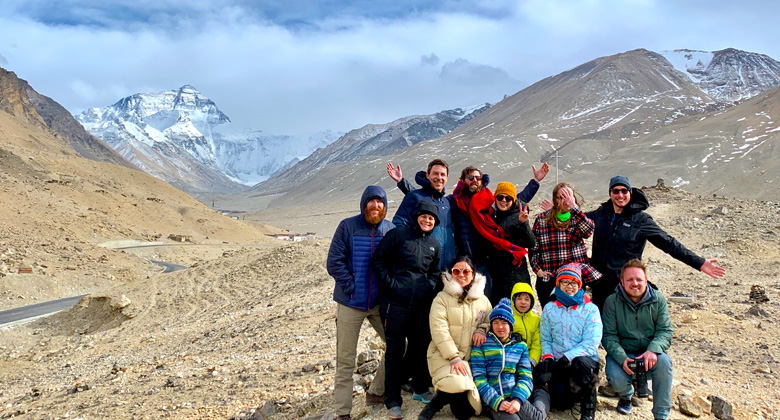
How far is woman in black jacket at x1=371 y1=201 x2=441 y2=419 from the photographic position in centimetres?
532

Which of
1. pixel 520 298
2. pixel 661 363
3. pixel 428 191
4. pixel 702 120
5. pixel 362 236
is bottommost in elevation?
pixel 661 363

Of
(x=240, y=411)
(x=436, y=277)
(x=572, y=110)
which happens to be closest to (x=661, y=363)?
(x=436, y=277)

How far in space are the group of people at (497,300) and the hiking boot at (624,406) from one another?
0.01 m

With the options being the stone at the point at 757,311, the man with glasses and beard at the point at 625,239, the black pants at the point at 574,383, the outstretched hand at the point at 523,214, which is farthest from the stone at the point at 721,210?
the black pants at the point at 574,383

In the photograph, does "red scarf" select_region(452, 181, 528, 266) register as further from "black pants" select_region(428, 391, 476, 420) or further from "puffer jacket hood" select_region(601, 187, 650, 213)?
"black pants" select_region(428, 391, 476, 420)

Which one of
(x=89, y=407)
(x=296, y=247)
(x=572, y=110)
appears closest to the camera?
(x=89, y=407)

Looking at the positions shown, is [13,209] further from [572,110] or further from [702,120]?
[572,110]

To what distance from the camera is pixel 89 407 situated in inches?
332

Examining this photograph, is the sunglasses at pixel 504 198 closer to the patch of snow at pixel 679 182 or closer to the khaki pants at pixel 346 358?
the khaki pants at pixel 346 358

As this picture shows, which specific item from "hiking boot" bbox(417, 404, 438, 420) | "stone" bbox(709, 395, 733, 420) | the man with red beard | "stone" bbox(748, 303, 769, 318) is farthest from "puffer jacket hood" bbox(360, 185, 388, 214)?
"stone" bbox(748, 303, 769, 318)

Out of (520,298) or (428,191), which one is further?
(428,191)

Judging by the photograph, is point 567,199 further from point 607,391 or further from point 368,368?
point 368,368

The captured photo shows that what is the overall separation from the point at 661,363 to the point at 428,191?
274cm

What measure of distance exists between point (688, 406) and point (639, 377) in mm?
506
